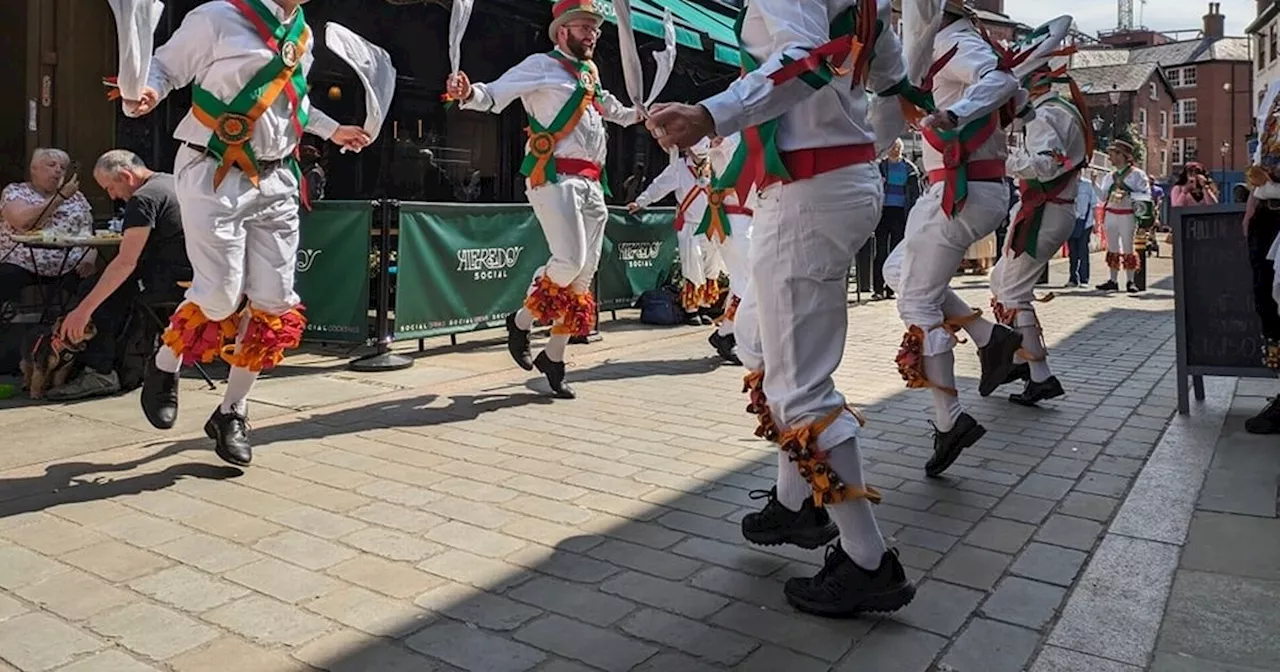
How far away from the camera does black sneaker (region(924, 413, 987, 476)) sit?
413 centimetres

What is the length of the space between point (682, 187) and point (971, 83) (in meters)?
4.75

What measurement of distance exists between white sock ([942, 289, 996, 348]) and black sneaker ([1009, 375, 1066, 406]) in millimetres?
1220

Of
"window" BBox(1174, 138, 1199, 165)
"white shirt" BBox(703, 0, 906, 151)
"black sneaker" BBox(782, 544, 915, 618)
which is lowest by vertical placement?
"black sneaker" BBox(782, 544, 915, 618)

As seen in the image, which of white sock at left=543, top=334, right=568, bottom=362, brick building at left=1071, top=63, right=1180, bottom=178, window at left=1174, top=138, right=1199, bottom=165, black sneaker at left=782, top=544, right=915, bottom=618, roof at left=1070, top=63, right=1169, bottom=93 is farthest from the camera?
window at left=1174, top=138, right=1199, bottom=165

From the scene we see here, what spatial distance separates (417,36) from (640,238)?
3364 millimetres

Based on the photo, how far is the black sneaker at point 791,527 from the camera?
10.4 feet

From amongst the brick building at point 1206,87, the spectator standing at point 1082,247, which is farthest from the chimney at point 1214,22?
the spectator standing at point 1082,247

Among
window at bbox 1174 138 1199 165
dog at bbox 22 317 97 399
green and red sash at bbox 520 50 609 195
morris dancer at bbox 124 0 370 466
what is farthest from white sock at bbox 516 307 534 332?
window at bbox 1174 138 1199 165

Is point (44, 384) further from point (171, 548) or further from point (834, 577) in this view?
point (834, 577)

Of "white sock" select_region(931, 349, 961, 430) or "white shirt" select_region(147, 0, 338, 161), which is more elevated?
"white shirt" select_region(147, 0, 338, 161)

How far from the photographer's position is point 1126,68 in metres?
67.2

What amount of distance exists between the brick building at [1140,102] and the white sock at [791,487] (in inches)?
2241

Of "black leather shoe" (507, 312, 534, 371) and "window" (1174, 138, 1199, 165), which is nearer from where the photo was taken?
"black leather shoe" (507, 312, 534, 371)

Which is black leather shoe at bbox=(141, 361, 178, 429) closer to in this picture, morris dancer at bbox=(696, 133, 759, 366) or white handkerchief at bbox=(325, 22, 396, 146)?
white handkerchief at bbox=(325, 22, 396, 146)
